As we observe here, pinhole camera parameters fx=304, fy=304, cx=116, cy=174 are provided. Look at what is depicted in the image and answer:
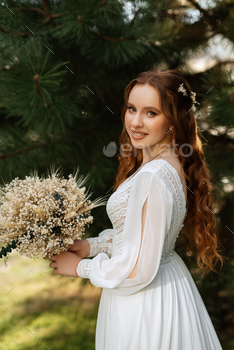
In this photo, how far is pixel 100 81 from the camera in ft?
4.63

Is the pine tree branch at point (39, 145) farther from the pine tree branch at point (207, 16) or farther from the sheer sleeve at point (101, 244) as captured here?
the pine tree branch at point (207, 16)

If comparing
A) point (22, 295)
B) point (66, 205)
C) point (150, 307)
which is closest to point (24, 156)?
point (66, 205)

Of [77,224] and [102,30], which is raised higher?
[102,30]

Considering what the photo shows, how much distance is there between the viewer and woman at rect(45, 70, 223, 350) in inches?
38.0

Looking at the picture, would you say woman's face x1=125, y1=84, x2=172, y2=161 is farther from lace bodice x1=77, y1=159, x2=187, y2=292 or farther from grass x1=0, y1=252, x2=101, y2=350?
grass x1=0, y1=252, x2=101, y2=350

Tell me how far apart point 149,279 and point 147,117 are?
57 centimetres

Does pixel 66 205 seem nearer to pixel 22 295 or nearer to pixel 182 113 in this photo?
pixel 182 113

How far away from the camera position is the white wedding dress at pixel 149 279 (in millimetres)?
957

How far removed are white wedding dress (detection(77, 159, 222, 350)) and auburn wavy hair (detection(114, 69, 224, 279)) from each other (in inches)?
7.4

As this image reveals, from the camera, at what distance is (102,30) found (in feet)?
4.33

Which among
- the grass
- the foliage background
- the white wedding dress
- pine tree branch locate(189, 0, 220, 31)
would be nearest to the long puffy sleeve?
the white wedding dress

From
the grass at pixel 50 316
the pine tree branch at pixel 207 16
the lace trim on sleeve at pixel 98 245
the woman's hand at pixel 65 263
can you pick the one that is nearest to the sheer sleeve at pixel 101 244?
the lace trim on sleeve at pixel 98 245

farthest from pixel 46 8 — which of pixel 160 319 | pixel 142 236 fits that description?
pixel 160 319

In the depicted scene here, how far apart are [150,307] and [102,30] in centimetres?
113
